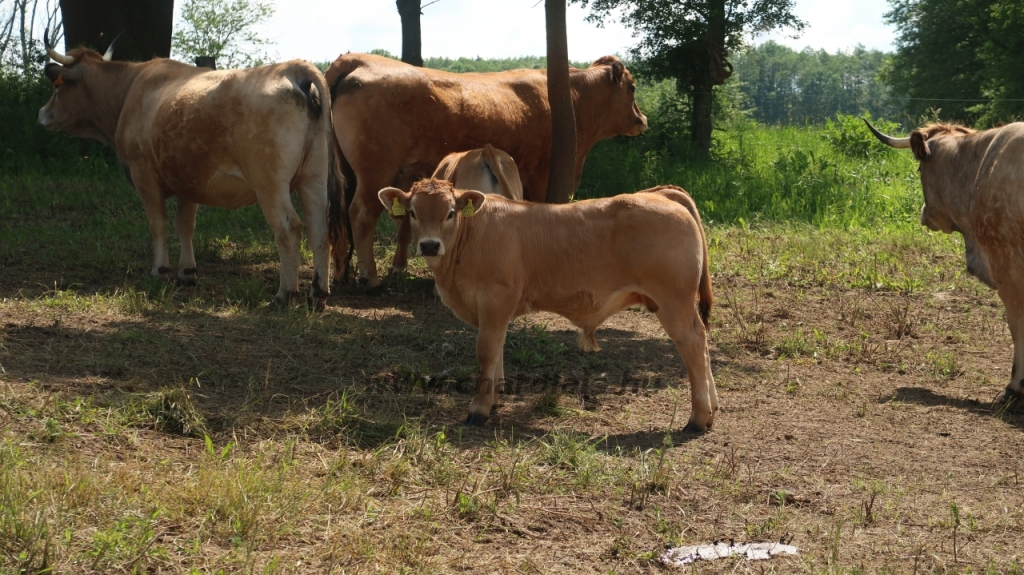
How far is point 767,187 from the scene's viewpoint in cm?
1551

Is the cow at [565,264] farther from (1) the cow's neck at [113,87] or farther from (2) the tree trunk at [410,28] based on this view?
(2) the tree trunk at [410,28]

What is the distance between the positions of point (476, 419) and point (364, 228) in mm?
4109

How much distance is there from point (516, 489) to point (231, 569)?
150 cm

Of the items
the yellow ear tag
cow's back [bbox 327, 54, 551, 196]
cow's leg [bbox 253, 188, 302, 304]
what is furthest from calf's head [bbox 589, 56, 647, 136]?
the yellow ear tag

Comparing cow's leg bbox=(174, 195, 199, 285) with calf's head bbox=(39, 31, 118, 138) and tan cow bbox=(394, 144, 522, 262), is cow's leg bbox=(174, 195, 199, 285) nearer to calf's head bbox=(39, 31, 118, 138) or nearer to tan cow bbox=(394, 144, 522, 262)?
calf's head bbox=(39, 31, 118, 138)

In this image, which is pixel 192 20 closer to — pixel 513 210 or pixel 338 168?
pixel 338 168

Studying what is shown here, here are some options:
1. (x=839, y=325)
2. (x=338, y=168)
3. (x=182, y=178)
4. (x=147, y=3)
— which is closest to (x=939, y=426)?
(x=839, y=325)

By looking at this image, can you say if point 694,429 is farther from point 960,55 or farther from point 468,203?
point 960,55

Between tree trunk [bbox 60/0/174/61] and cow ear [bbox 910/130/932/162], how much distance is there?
9638 mm

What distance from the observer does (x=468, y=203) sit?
6.18 meters

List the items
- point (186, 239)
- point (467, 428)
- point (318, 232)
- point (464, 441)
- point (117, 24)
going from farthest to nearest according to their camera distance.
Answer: point (117, 24) → point (186, 239) → point (318, 232) → point (467, 428) → point (464, 441)

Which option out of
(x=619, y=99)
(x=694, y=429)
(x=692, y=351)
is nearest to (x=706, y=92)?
(x=619, y=99)

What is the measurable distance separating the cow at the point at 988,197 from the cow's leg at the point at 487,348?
138 inches

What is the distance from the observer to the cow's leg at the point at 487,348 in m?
6.11
